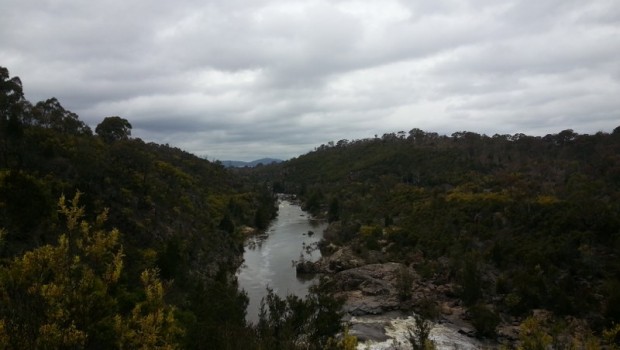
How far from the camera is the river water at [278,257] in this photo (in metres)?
47.2

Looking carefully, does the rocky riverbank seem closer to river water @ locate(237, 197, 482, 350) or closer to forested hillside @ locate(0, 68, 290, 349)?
river water @ locate(237, 197, 482, 350)

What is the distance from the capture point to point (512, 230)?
2012 inches

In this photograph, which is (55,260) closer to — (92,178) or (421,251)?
(92,178)

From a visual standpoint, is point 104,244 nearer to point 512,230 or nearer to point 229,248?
point 512,230

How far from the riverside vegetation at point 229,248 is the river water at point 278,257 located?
2.48m

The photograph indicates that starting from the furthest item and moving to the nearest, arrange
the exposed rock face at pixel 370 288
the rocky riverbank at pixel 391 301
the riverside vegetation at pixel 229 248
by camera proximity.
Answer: the exposed rock face at pixel 370 288
the rocky riverbank at pixel 391 301
the riverside vegetation at pixel 229 248

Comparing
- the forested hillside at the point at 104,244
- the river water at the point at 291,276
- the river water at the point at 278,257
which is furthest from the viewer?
the river water at the point at 278,257

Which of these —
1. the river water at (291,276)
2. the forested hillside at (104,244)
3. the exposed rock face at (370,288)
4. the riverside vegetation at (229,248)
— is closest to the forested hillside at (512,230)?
the riverside vegetation at (229,248)

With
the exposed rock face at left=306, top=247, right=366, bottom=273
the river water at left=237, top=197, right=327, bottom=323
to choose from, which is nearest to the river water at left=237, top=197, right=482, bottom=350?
the river water at left=237, top=197, right=327, bottom=323

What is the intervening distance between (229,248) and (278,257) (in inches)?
265

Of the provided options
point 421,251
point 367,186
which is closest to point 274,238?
point 421,251

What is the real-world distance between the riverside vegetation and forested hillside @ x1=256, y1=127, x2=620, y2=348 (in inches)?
7.9

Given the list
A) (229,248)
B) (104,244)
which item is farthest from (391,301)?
(104,244)

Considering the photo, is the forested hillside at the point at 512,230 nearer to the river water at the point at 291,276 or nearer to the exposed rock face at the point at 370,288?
the river water at the point at 291,276
